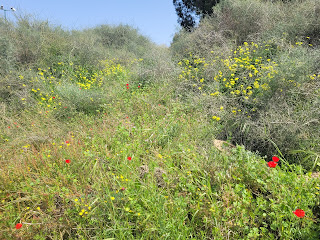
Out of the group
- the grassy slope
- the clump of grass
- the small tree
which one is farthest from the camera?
the small tree

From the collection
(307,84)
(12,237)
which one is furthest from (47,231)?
(307,84)

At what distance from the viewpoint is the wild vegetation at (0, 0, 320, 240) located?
194 centimetres

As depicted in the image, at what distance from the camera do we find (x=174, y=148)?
3053mm

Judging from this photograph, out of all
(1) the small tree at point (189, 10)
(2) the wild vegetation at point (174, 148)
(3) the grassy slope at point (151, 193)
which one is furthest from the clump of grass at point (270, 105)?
(1) the small tree at point (189, 10)

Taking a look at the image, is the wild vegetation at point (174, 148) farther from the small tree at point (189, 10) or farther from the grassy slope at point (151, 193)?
the small tree at point (189, 10)

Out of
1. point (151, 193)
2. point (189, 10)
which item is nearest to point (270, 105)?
point (151, 193)

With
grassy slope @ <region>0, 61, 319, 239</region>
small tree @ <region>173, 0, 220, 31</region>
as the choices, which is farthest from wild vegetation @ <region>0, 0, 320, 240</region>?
small tree @ <region>173, 0, 220, 31</region>

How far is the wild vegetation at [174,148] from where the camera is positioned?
1.94 m

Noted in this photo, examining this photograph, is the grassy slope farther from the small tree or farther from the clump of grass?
the small tree

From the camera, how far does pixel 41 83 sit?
575 cm

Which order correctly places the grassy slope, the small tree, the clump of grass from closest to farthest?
the grassy slope < the clump of grass < the small tree

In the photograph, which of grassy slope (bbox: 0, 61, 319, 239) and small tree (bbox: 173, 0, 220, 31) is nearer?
grassy slope (bbox: 0, 61, 319, 239)

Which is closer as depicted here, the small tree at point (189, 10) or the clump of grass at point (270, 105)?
the clump of grass at point (270, 105)

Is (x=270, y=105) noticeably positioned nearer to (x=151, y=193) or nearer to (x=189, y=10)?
(x=151, y=193)
